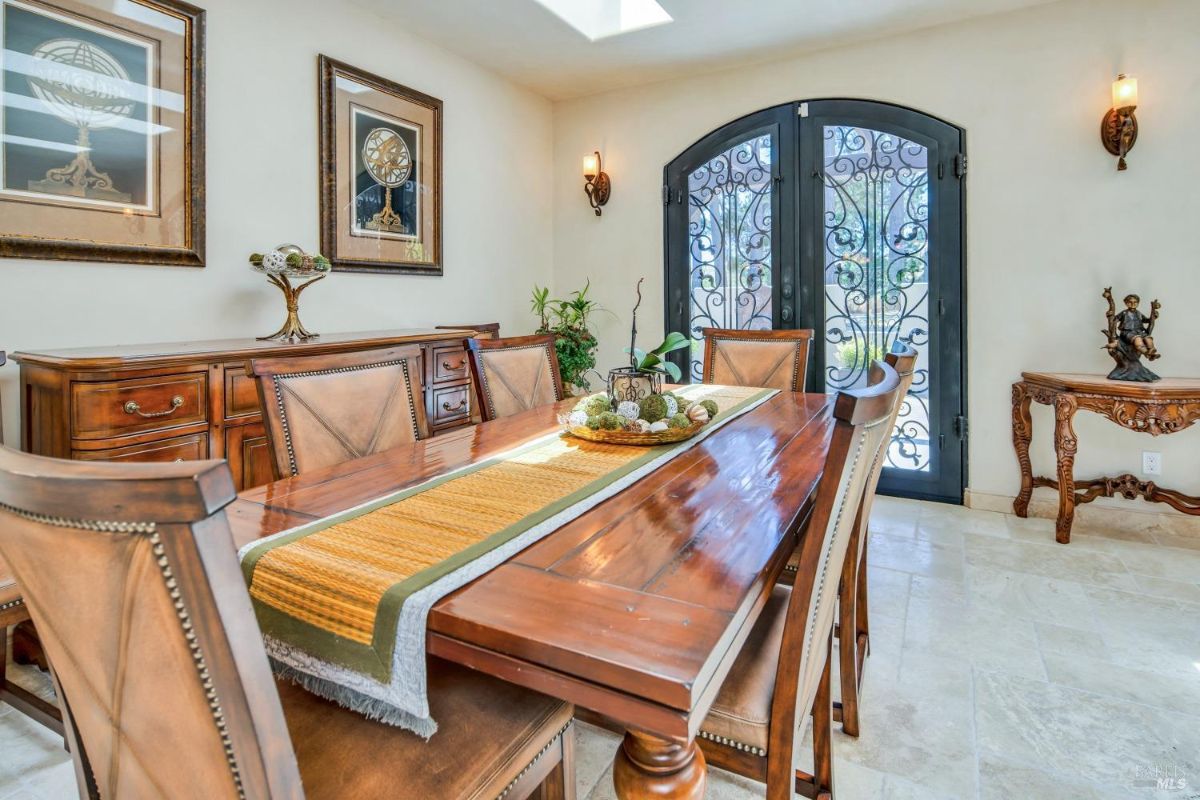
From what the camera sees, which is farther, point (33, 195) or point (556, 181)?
point (556, 181)

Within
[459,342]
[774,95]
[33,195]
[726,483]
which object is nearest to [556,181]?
[774,95]

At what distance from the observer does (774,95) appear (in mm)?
3877

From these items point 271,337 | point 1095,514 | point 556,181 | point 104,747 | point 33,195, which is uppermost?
point 556,181

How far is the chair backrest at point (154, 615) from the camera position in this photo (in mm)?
494

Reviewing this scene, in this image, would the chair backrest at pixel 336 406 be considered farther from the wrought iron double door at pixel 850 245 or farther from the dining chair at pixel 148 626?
the wrought iron double door at pixel 850 245

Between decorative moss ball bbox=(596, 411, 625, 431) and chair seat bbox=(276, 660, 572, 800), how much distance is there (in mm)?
775

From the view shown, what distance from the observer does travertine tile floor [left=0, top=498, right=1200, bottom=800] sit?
1.51 meters

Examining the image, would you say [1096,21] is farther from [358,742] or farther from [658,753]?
[358,742]

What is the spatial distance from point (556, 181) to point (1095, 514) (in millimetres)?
3896

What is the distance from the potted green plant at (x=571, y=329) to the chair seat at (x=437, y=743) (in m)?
3.23

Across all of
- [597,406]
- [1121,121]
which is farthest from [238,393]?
[1121,121]

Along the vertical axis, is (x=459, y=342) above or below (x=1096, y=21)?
below

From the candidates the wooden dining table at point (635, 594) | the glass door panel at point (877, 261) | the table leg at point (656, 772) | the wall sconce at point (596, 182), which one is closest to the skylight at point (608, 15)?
the wall sconce at point (596, 182)

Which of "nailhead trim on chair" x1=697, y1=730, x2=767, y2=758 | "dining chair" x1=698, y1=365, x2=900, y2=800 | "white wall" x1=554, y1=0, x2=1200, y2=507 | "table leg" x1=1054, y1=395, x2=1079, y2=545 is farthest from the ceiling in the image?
"nailhead trim on chair" x1=697, y1=730, x2=767, y2=758
